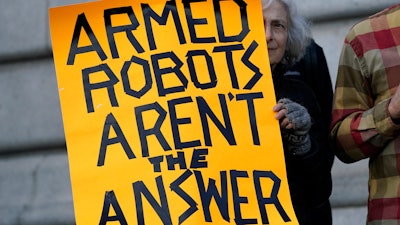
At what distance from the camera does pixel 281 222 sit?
3.89 meters

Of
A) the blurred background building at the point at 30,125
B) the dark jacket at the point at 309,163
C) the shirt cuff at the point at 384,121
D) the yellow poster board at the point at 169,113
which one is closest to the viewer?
the shirt cuff at the point at 384,121

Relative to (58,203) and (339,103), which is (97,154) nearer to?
(339,103)

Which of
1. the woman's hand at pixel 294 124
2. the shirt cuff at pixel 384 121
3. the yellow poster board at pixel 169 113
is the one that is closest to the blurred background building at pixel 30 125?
the yellow poster board at pixel 169 113

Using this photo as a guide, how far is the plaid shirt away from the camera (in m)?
3.88

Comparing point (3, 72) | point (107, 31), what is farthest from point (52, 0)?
point (107, 31)

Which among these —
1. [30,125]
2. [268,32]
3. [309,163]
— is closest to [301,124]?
[309,163]

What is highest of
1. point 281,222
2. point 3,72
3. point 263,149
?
point 3,72

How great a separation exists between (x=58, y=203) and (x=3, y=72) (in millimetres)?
836

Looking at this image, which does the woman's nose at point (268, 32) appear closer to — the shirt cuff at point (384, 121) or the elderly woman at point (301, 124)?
the elderly woman at point (301, 124)

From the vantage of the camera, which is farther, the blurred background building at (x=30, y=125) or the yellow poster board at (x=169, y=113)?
the blurred background building at (x=30, y=125)

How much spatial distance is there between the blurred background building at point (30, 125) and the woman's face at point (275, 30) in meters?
3.05

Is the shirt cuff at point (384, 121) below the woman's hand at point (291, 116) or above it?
below

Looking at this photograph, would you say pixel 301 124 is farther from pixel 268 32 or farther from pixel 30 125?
pixel 30 125

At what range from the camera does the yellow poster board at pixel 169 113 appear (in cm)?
392
